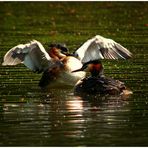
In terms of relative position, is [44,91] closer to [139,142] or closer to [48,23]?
→ [139,142]

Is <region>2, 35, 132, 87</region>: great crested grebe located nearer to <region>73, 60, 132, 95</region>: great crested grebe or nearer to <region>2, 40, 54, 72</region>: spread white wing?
<region>2, 40, 54, 72</region>: spread white wing

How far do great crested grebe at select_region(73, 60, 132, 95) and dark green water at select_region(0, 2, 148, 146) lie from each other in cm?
24

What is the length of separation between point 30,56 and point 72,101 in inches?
112

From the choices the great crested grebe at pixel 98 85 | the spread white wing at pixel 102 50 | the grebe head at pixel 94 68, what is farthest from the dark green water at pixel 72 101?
the grebe head at pixel 94 68

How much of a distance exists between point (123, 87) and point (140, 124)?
278 centimetres

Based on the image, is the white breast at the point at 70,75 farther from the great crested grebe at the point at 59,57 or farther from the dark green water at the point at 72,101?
the dark green water at the point at 72,101

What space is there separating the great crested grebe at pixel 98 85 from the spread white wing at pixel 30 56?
4.17ft

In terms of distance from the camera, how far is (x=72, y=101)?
15086 millimetres

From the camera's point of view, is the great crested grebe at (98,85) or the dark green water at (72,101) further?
the great crested grebe at (98,85)

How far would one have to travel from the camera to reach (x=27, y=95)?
51.4 feet

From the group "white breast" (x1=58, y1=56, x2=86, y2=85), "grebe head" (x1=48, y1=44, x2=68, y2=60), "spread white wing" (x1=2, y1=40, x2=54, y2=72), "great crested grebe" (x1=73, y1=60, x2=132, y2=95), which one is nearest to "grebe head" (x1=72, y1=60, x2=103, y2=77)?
"great crested grebe" (x1=73, y1=60, x2=132, y2=95)

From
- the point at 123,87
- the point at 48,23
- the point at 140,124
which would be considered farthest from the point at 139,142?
the point at 48,23

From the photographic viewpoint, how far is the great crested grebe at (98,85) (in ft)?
51.2

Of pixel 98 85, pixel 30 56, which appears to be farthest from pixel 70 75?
pixel 98 85
